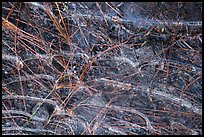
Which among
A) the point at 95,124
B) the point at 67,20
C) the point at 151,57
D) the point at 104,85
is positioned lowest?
the point at 95,124

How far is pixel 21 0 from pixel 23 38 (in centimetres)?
31

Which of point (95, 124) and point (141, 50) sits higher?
point (141, 50)

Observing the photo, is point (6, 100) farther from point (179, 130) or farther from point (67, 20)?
point (179, 130)

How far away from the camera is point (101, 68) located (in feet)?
6.28

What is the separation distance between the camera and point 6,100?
174 cm

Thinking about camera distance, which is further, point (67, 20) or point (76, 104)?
point (67, 20)

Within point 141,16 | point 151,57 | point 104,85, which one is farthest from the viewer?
point 141,16

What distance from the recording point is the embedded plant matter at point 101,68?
5.54ft

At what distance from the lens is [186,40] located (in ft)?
6.70

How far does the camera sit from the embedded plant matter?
66.5 inches

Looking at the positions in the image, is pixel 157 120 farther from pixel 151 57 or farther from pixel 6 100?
pixel 6 100

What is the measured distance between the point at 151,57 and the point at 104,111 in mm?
531

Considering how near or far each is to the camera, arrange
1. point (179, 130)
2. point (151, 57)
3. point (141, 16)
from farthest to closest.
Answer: point (141, 16)
point (151, 57)
point (179, 130)

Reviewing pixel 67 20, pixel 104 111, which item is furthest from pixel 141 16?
pixel 104 111
